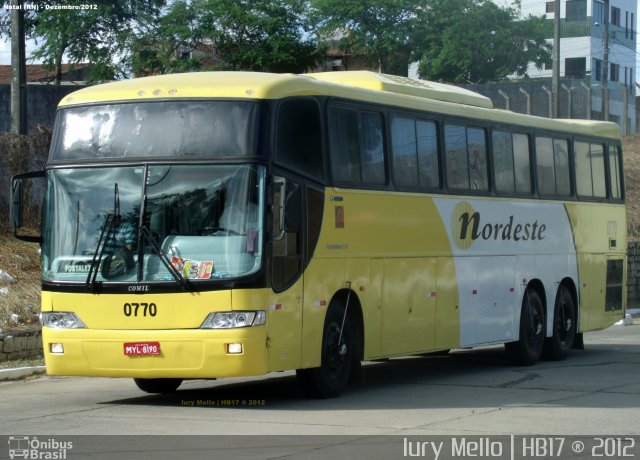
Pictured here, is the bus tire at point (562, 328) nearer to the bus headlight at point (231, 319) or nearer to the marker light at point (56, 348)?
the bus headlight at point (231, 319)

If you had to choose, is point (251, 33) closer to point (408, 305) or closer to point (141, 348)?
point (408, 305)

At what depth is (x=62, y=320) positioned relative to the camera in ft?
43.1

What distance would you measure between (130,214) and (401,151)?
157 inches

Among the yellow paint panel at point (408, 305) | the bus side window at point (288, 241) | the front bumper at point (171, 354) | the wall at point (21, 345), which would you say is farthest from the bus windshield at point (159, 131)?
the wall at point (21, 345)

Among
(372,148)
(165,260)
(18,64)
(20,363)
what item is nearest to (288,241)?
(165,260)

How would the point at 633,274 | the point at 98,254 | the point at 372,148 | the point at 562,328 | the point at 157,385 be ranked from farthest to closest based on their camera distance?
1. the point at 633,274
2. the point at 562,328
3. the point at 372,148
4. the point at 157,385
5. the point at 98,254

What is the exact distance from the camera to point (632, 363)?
1869cm

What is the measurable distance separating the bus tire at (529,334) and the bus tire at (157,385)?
5866mm

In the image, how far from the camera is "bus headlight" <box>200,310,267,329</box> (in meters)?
12.5

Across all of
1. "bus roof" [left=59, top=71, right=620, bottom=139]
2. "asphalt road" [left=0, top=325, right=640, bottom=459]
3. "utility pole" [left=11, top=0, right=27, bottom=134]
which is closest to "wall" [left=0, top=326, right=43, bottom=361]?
"asphalt road" [left=0, top=325, right=640, bottom=459]

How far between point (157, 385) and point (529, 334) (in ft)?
21.1

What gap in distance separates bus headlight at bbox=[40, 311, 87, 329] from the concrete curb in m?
3.91

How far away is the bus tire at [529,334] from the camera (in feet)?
61.0

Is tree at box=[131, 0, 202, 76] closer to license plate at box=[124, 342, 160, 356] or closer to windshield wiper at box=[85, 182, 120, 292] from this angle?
windshield wiper at box=[85, 182, 120, 292]
